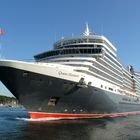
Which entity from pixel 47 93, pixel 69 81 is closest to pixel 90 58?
pixel 69 81

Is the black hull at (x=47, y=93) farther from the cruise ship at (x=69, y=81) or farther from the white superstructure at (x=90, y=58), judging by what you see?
the white superstructure at (x=90, y=58)

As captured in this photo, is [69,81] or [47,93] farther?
[69,81]

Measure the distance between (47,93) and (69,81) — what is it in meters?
2.93

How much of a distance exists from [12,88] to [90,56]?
1231 cm

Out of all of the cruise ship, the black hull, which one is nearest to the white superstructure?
the cruise ship

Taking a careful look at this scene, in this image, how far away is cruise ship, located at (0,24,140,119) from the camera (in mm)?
29422

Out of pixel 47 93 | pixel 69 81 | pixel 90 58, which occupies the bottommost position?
pixel 47 93

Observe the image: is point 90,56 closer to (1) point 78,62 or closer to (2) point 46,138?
(1) point 78,62

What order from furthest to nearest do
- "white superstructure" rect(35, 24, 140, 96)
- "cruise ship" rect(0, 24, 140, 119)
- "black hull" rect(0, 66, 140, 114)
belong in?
"white superstructure" rect(35, 24, 140, 96)
"cruise ship" rect(0, 24, 140, 119)
"black hull" rect(0, 66, 140, 114)

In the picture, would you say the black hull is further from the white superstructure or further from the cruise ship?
the white superstructure

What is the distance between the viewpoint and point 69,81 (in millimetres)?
31094

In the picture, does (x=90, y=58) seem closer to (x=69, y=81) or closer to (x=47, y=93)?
(x=69, y=81)

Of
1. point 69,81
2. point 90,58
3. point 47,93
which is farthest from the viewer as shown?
point 90,58

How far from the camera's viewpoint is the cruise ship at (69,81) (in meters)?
29.4
